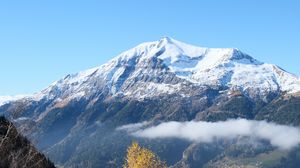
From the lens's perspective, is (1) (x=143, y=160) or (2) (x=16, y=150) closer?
(2) (x=16, y=150)

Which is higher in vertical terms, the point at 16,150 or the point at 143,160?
the point at 16,150

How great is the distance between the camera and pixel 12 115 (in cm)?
2772

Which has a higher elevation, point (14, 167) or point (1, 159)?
point (14, 167)

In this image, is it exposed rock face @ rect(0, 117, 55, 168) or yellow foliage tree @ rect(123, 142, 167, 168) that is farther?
yellow foliage tree @ rect(123, 142, 167, 168)

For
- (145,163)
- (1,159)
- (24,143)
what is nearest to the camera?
(1,159)

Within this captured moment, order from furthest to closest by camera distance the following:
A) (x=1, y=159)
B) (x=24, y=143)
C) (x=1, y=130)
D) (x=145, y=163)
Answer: (x=145, y=163) < (x=1, y=130) < (x=24, y=143) < (x=1, y=159)

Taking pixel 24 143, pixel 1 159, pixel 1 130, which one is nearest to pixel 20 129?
pixel 1 159

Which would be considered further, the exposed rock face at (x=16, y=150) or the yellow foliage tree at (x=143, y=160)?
the yellow foliage tree at (x=143, y=160)

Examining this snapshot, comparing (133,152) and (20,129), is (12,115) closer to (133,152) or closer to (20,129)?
(20,129)

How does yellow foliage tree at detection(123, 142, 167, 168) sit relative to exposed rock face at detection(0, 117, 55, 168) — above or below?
below

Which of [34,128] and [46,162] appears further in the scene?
[46,162]

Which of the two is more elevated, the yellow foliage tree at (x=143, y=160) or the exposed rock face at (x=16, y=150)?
the exposed rock face at (x=16, y=150)

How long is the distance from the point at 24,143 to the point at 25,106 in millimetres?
41186

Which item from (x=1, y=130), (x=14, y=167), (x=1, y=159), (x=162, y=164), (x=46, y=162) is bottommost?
(x=162, y=164)
